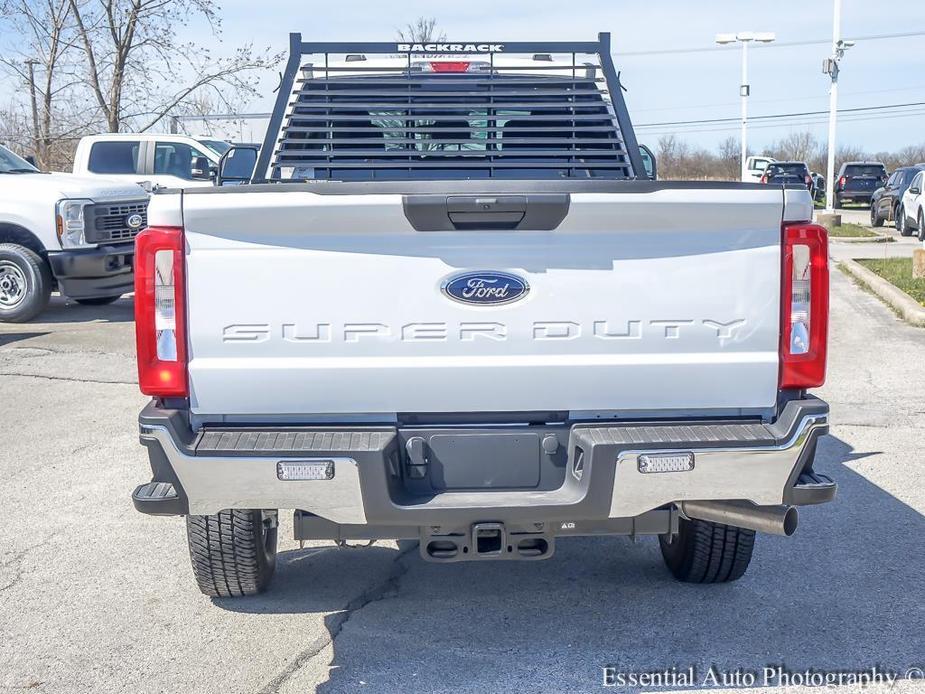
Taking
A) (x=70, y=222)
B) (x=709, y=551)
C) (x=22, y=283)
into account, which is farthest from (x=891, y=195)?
(x=709, y=551)

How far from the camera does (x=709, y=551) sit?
14.4 ft

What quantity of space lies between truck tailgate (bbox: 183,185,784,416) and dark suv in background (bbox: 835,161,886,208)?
128 ft

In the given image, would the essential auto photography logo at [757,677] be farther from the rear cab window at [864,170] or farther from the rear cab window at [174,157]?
the rear cab window at [864,170]

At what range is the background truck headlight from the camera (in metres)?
11.9

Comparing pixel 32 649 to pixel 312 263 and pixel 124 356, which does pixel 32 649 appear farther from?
pixel 124 356

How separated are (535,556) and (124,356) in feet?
24.5

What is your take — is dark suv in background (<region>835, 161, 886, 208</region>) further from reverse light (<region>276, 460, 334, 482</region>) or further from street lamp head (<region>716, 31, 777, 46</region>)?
reverse light (<region>276, 460, 334, 482</region>)

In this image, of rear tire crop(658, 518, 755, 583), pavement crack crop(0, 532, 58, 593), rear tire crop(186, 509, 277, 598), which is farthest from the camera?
pavement crack crop(0, 532, 58, 593)

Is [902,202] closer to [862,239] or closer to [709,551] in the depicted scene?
[862,239]

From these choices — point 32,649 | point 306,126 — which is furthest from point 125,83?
point 32,649

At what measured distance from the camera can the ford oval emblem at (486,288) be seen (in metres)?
3.46

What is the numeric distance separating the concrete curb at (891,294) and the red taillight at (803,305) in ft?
28.9

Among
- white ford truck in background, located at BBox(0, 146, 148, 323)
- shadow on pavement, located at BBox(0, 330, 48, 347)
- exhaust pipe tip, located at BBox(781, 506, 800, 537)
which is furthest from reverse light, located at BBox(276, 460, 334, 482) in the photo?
white ford truck in background, located at BBox(0, 146, 148, 323)

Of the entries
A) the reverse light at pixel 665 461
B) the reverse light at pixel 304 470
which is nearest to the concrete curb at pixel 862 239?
the reverse light at pixel 665 461
